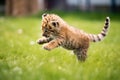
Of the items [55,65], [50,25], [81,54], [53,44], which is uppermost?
[50,25]

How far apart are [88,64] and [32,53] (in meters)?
1.68

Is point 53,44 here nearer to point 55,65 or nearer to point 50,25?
point 50,25

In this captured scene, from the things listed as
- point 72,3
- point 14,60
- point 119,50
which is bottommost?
point 72,3

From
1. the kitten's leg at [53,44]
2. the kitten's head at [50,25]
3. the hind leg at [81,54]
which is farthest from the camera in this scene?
the hind leg at [81,54]

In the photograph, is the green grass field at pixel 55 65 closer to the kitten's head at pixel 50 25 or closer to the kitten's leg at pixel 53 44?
the kitten's leg at pixel 53 44

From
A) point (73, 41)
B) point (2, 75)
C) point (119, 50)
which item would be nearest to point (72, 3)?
point (119, 50)

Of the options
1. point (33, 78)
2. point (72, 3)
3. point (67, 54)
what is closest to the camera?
point (33, 78)

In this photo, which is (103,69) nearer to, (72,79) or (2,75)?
(72,79)

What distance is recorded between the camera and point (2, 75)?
5.96 metres

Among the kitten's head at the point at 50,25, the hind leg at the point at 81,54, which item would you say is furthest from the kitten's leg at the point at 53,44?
the hind leg at the point at 81,54

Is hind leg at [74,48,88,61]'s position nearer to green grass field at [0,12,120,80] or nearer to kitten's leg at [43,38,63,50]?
green grass field at [0,12,120,80]

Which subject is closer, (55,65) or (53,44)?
(55,65)

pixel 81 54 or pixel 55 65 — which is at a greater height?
pixel 55 65

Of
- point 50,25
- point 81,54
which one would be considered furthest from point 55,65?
point 81,54
